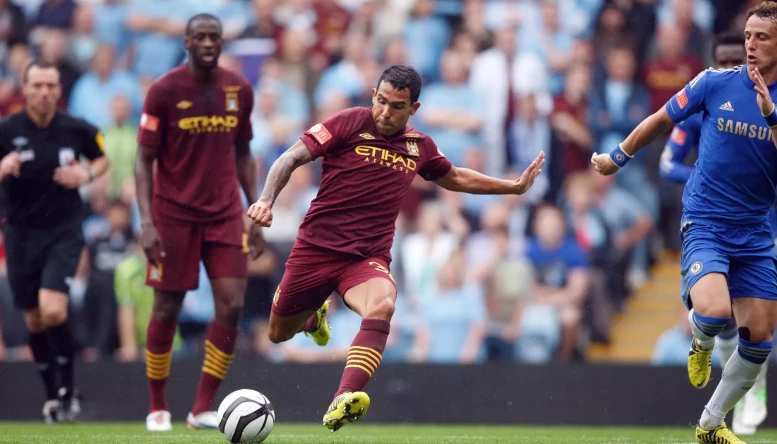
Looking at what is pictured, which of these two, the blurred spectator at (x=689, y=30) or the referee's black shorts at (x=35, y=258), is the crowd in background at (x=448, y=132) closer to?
the blurred spectator at (x=689, y=30)

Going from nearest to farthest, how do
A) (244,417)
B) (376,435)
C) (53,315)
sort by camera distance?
(244,417)
(376,435)
(53,315)

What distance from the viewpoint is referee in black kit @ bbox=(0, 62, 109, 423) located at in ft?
32.7

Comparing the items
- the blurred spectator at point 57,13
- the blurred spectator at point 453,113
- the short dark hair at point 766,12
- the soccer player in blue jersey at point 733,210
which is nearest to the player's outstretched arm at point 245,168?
the soccer player in blue jersey at point 733,210

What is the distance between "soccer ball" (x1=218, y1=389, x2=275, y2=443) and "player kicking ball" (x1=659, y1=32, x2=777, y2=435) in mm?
4166

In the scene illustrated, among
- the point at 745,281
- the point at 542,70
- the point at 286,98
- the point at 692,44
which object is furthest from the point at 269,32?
the point at 745,281

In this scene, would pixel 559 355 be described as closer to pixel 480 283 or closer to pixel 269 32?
pixel 480 283

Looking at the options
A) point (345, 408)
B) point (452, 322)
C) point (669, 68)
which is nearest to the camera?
point (345, 408)

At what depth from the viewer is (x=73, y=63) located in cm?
1476

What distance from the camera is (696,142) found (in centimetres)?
977

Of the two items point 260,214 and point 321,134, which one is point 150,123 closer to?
point 321,134

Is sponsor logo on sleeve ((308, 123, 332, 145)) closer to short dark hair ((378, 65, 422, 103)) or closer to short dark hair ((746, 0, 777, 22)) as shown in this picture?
short dark hair ((378, 65, 422, 103))

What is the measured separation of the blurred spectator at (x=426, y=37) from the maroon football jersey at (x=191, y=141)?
226 inches

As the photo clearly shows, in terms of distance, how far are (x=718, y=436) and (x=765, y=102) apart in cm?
222

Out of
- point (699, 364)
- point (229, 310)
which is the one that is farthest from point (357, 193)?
point (699, 364)
